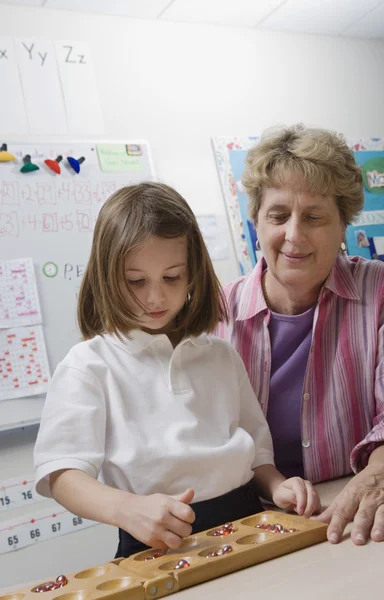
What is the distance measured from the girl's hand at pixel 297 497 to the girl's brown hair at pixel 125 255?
313 mm

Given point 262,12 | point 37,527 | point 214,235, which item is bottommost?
point 37,527

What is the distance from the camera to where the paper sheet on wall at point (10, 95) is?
282 cm

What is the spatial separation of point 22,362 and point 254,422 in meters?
1.49

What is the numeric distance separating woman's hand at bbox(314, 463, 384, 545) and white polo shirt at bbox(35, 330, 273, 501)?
0.16m

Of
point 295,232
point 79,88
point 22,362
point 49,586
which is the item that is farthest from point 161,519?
point 79,88

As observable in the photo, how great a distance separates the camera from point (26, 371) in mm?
2596

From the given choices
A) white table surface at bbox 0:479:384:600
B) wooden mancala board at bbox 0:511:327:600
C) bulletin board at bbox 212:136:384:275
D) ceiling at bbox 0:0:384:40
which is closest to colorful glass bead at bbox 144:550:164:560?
wooden mancala board at bbox 0:511:327:600

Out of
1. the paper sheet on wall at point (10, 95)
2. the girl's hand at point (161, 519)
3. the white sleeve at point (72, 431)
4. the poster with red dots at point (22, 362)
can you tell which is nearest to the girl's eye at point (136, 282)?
the white sleeve at point (72, 431)

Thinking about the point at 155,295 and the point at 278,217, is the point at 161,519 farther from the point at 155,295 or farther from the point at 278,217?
the point at 278,217

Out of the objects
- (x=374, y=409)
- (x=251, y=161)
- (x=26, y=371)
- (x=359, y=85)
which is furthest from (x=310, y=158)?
(x=359, y=85)

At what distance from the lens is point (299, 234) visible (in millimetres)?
1556

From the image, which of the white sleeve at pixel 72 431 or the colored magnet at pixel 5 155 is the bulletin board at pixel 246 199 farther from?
the white sleeve at pixel 72 431

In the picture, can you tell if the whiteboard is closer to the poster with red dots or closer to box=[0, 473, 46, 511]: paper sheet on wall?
the poster with red dots

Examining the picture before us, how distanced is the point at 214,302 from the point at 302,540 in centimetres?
49
